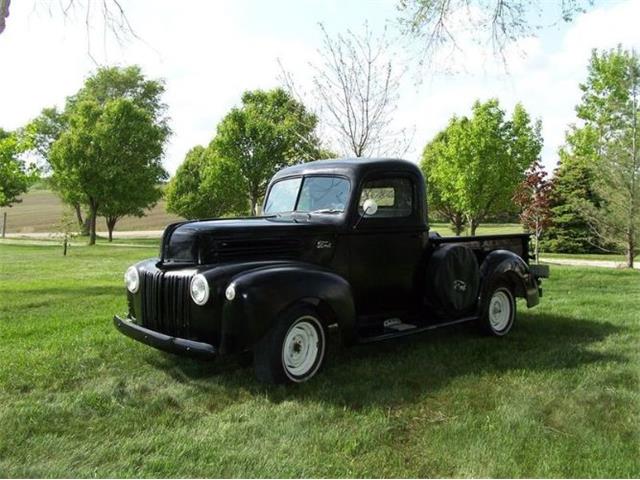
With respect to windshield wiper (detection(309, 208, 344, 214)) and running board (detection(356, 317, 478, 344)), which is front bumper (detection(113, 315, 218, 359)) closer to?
running board (detection(356, 317, 478, 344))

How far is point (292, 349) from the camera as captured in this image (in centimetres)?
440

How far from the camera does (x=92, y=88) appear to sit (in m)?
40.1

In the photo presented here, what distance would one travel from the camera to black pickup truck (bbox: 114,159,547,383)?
4223mm

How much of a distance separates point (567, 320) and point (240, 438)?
202 inches

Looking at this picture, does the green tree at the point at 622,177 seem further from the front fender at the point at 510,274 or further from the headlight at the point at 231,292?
the headlight at the point at 231,292

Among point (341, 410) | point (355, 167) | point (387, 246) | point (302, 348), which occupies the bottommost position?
point (341, 410)

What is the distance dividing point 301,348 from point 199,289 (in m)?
0.96

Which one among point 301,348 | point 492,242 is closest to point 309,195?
point 301,348

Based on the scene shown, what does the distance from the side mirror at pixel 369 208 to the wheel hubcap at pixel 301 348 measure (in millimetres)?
1310

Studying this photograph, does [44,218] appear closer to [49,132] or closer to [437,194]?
[49,132]

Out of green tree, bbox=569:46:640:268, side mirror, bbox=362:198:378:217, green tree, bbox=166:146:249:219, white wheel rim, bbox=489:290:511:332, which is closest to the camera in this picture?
side mirror, bbox=362:198:378:217

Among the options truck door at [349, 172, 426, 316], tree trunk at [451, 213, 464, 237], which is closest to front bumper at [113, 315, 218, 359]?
truck door at [349, 172, 426, 316]

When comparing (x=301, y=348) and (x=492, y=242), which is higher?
(x=492, y=242)

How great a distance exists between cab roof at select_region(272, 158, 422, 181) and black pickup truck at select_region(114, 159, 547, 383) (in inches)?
0.5
